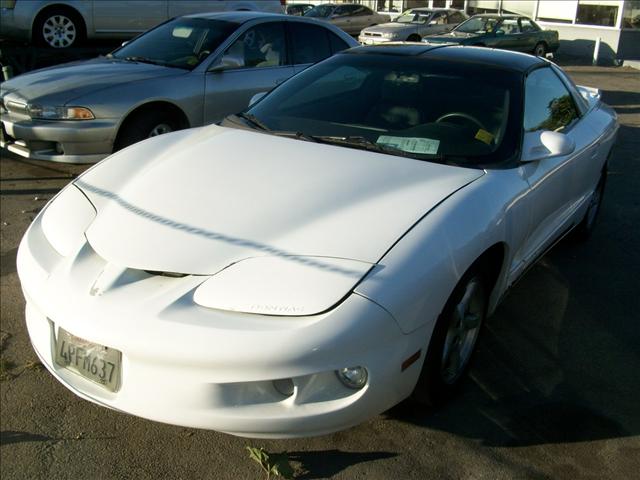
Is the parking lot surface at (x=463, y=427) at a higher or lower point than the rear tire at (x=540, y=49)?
lower

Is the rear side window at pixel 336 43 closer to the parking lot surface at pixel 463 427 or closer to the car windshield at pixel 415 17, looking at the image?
the parking lot surface at pixel 463 427

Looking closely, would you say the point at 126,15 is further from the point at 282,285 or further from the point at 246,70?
the point at 282,285

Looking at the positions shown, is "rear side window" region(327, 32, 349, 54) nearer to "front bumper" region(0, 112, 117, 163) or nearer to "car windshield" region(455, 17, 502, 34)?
"front bumper" region(0, 112, 117, 163)

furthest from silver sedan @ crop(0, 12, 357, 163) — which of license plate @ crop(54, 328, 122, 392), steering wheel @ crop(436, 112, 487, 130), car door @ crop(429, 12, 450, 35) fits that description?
car door @ crop(429, 12, 450, 35)

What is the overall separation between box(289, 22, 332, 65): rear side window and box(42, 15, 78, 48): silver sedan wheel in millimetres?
4688

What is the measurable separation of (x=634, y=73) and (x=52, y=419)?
18.6 metres

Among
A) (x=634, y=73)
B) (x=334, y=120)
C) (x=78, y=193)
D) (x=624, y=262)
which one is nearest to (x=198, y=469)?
(x=78, y=193)

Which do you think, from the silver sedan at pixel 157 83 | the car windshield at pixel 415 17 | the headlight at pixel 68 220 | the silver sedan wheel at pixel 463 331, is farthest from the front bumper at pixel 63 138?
the car windshield at pixel 415 17

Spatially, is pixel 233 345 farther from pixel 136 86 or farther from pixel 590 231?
pixel 136 86

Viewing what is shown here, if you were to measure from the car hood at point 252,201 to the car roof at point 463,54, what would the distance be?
1.04m

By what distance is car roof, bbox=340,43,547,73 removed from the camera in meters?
3.81

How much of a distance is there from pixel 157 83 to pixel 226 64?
68 centimetres

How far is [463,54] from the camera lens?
394 cm

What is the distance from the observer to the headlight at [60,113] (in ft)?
18.3
